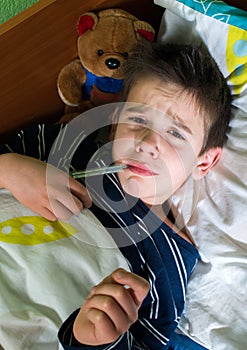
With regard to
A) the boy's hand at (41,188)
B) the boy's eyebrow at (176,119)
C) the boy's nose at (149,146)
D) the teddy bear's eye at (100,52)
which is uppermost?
the teddy bear's eye at (100,52)

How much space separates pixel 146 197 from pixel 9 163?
239mm

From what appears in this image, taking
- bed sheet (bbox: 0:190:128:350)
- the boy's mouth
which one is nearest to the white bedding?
bed sheet (bbox: 0:190:128:350)

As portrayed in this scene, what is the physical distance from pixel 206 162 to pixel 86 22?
0.34 meters

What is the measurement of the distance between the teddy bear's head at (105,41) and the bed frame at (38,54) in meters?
0.02

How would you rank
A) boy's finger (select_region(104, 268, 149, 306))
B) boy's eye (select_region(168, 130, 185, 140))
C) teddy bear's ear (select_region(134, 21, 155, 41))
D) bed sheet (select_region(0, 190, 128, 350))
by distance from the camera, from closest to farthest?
1. boy's finger (select_region(104, 268, 149, 306))
2. bed sheet (select_region(0, 190, 128, 350))
3. boy's eye (select_region(168, 130, 185, 140))
4. teddy bear's ear (select_region(134, 21, 155, 41))

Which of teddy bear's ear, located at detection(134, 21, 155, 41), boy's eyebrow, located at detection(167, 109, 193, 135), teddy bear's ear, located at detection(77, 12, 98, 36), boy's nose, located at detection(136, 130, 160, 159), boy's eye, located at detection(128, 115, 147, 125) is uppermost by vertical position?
teddy bear's ear, located at detection(77, 12, 98, 36)

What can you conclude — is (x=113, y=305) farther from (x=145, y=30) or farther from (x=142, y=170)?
(x=145, y=30)

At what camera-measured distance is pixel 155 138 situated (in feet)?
2.87

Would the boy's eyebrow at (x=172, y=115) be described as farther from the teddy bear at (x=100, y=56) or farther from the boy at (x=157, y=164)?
the teddy bear at (x=100, y=56)

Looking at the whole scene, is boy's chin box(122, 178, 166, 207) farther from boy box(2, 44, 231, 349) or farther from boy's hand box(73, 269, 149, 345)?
boy's hand box(73, 269, 149, 345)

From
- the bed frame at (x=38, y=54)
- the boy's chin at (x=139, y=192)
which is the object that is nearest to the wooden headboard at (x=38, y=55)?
the bed frame at (x=38, y=54)

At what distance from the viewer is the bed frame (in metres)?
0.91

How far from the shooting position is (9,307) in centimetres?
78

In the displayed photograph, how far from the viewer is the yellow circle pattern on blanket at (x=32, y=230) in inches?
32.8
